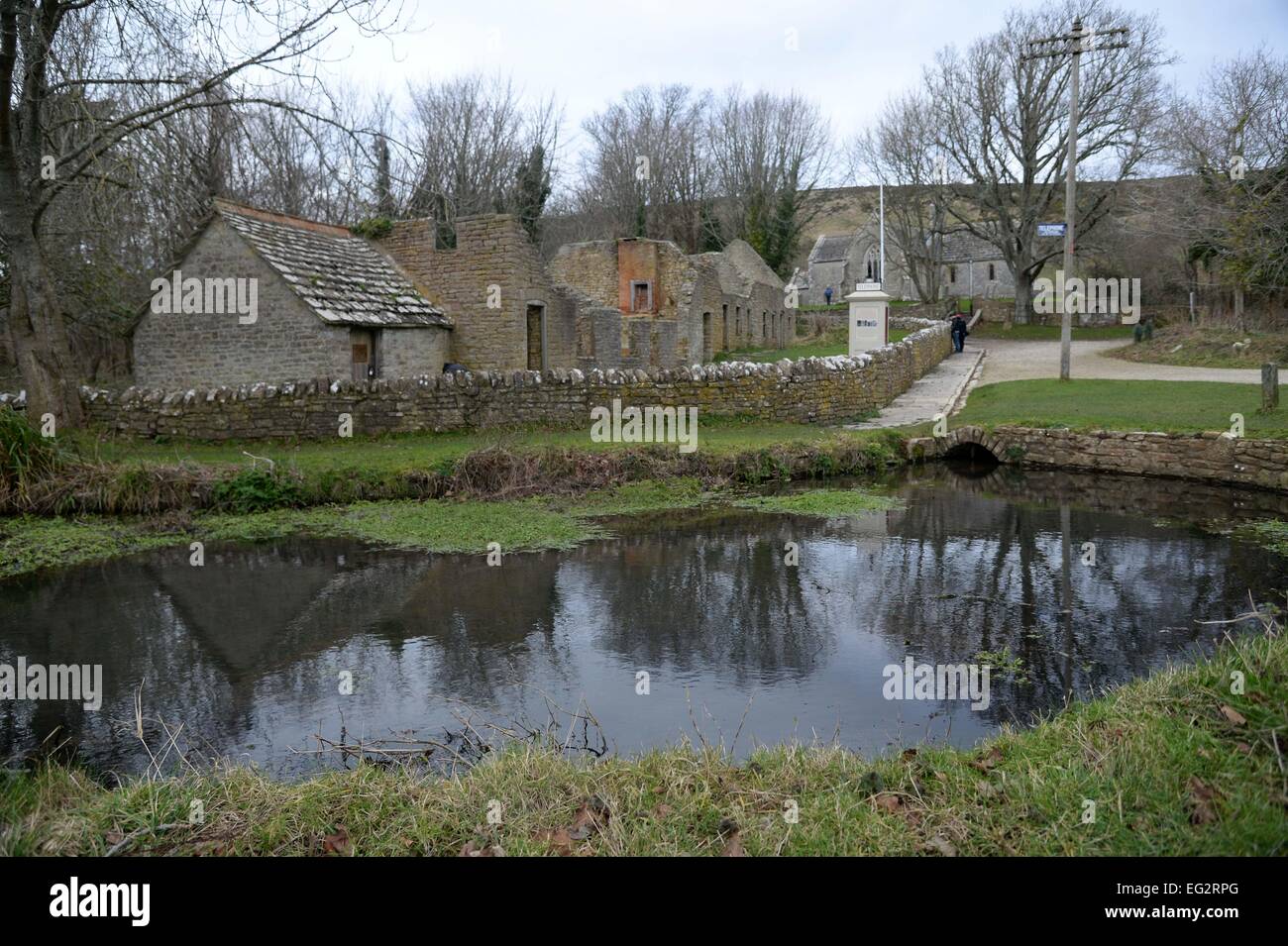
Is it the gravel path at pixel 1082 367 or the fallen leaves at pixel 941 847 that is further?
the gravel path at pixel 1082 367

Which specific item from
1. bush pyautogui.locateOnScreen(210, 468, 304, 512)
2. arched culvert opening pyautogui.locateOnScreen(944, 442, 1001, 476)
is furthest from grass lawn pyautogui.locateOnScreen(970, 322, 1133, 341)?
bush pyautogui.locateOnScreen(210, 468, 304, 512)

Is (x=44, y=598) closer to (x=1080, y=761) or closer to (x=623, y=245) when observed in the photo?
(x=1080, y=761)

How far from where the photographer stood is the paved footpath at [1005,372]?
20.2 m

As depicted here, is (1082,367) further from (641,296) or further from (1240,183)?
(641,296)

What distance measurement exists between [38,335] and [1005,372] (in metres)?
24.3

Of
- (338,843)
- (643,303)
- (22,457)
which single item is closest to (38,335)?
(22,457)

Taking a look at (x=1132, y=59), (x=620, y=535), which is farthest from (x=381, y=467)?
(x=1132, y=59)

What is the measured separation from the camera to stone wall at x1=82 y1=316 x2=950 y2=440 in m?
16.4

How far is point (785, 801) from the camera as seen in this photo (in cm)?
434

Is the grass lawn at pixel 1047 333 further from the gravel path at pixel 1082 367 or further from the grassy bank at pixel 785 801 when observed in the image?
the grassy bank at pixel 785 801

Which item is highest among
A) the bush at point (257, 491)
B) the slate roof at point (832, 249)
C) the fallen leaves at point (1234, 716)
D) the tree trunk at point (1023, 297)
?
the slate roof at point (832, 249)

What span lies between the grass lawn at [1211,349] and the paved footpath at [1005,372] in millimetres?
783

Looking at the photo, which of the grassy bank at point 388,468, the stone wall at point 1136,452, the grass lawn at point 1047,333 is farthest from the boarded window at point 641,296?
the grass lawn at point 1047,333
